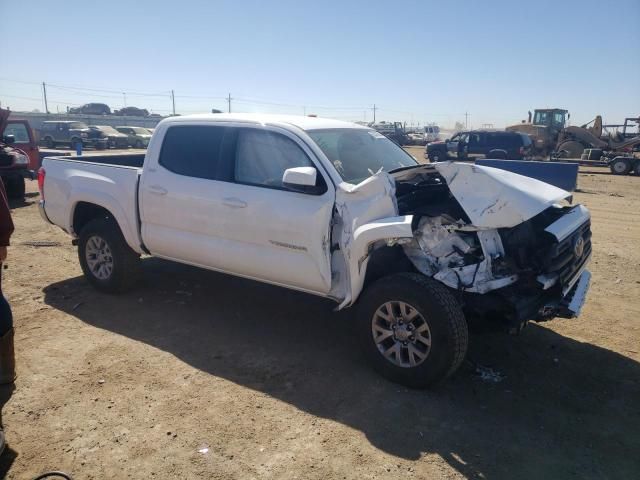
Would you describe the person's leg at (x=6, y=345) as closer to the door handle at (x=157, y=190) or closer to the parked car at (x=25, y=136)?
the door handle at (x=157, y=190)

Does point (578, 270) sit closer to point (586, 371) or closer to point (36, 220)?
point (586, 371)

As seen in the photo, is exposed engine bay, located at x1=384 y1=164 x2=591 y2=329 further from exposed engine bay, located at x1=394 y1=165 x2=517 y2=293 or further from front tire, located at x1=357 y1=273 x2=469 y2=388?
front tire, located at x1=357 y1=273 x2=469 y2=388

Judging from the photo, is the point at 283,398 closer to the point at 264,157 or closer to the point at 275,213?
the point at 275,213

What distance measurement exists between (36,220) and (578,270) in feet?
30.9

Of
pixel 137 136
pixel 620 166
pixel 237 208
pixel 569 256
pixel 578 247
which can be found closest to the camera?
pixel 569 256

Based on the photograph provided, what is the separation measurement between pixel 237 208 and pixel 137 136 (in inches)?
1318

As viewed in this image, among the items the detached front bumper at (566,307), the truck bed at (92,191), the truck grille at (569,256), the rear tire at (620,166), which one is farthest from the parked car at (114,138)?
the detached front bumper at (566,307)

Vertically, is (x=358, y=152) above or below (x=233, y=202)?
above

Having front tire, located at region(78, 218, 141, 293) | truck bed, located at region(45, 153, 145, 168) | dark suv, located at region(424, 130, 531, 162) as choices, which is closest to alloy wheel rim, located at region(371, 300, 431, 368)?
front tire, located at region(78, 218, 141, 293)

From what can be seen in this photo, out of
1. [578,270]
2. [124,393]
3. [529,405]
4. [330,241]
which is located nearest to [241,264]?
[330,241]

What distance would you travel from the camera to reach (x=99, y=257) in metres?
5.60

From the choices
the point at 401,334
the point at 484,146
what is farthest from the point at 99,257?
Result: the point at 484,146

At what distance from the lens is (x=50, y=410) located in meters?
3.43

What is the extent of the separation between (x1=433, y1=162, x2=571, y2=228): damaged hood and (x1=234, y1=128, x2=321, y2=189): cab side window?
119cm
